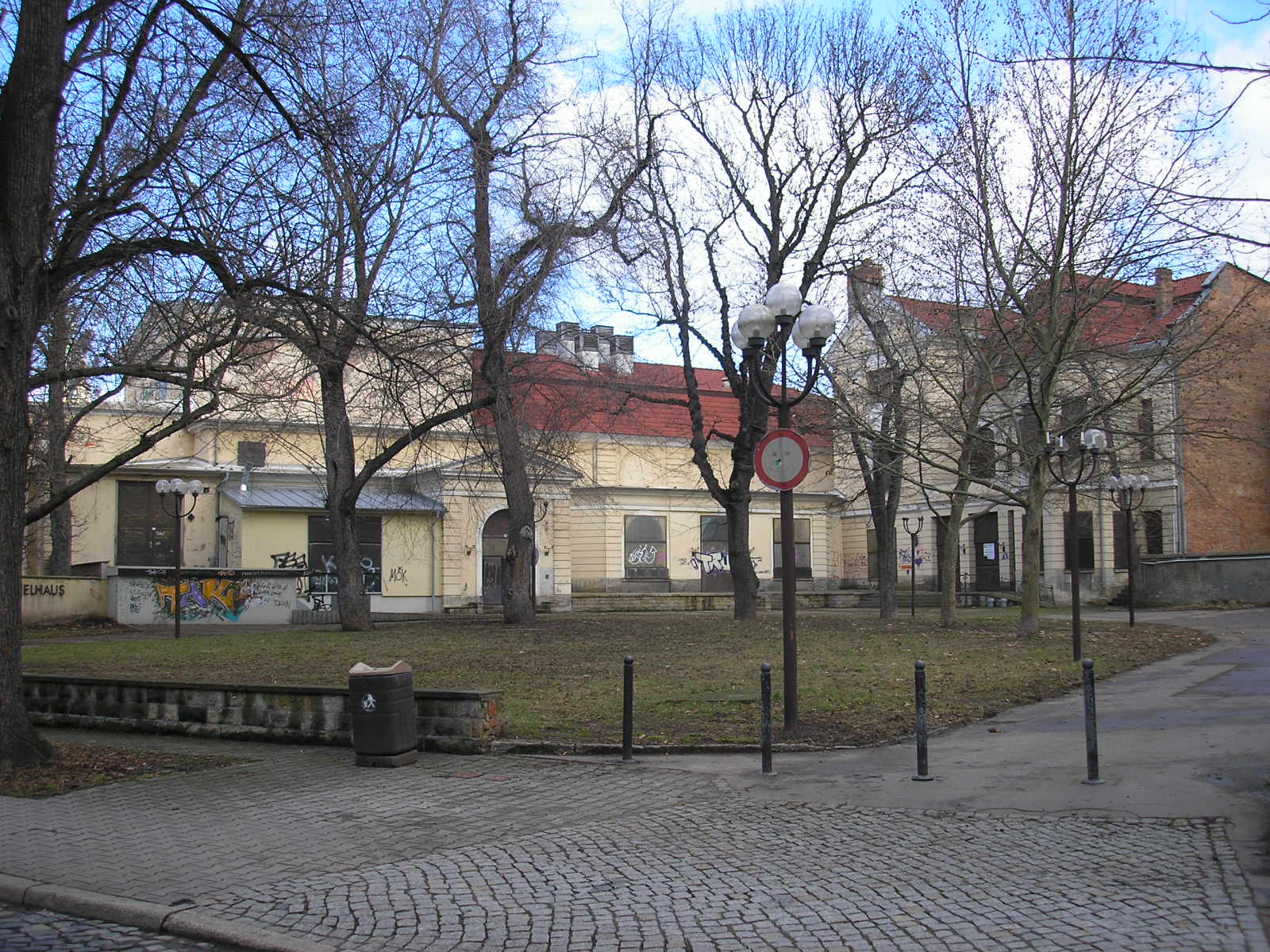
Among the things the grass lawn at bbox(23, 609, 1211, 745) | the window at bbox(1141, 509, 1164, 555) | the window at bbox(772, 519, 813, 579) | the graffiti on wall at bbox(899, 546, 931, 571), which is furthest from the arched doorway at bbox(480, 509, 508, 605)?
the window at bbox(1141, 509, 1164, 555)

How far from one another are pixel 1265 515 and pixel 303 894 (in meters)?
45.6

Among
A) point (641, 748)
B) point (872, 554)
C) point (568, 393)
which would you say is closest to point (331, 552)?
point (568, 393)

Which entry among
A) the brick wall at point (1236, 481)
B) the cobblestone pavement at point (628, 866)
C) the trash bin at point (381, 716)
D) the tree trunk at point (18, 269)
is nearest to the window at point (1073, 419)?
the brick wall at point (1236, 481)

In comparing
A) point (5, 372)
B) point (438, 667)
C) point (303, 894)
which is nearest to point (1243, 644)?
point (438, 667)

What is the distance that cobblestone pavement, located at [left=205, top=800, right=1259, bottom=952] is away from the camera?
17.1 ft

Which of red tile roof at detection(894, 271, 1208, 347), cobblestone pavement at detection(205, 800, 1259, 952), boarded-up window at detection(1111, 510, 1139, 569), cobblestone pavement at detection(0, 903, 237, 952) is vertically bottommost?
cobblestone pavement at detection(0, 903, 237, 952)

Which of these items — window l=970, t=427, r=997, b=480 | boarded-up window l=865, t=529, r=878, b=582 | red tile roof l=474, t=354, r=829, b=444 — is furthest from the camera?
boarded-up window l=865, t=529, r=878, b=582

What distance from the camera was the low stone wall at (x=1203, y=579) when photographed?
1357 inches

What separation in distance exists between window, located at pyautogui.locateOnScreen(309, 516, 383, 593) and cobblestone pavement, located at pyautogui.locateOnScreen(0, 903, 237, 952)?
33.9 meters

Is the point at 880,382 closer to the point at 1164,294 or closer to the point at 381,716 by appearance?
the point at 1164,294

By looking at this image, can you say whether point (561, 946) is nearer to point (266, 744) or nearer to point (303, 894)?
point (303, 894)

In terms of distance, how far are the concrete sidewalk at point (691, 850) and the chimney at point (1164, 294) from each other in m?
18.2

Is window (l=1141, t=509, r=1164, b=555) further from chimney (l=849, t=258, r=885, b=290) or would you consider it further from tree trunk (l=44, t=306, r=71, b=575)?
tree trunk (l=44, t=306, r=71, b=575)

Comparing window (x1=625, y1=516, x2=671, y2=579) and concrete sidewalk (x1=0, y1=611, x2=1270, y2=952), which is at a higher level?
window (x1=625, y1=516, x2=671, y2=579)
